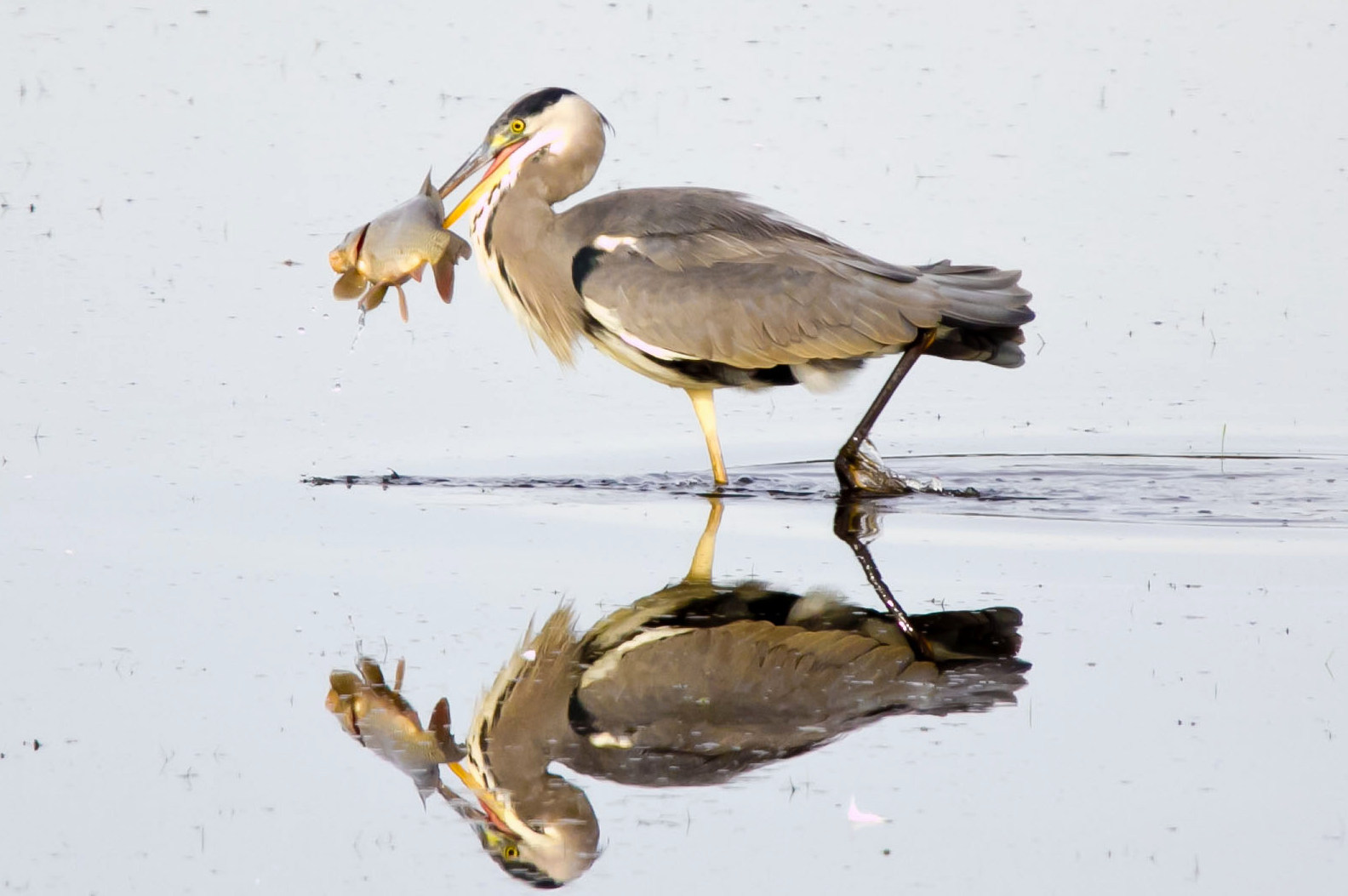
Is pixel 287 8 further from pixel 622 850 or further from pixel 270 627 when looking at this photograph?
pixel 622 850

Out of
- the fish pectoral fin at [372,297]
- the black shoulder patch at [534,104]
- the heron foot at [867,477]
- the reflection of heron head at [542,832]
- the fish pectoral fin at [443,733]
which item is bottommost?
the reflection of heron head at [542,832]

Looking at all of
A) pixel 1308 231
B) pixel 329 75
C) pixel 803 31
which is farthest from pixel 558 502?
pixel 803 31

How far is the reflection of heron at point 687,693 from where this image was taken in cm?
559

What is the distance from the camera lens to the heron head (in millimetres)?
9344

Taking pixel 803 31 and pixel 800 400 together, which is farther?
pixel 803 31

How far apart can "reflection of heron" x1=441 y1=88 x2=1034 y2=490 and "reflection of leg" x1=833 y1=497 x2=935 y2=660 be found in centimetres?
27

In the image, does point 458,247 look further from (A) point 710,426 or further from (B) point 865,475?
(B) point 865,475

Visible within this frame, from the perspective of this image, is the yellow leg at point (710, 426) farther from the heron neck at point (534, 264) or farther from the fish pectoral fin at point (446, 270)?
the fish pectoral fin at point (446, 270)

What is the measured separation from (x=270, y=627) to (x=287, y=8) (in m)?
14.9

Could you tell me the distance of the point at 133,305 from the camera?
37.3 ft

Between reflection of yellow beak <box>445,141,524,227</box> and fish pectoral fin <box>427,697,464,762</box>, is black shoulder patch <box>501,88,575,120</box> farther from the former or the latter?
fish pectoral fin <box>427,697,464,762</box>

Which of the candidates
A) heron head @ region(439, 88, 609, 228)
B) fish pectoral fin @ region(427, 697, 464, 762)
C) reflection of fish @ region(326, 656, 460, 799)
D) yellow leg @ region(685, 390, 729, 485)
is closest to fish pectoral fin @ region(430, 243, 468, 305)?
heron head @ region(439, 88, 609, 228)

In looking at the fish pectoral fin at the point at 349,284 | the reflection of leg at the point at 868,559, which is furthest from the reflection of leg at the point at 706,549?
the fish pectoral fin at the point at 349,284

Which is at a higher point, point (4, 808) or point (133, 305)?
point (133, 305)
